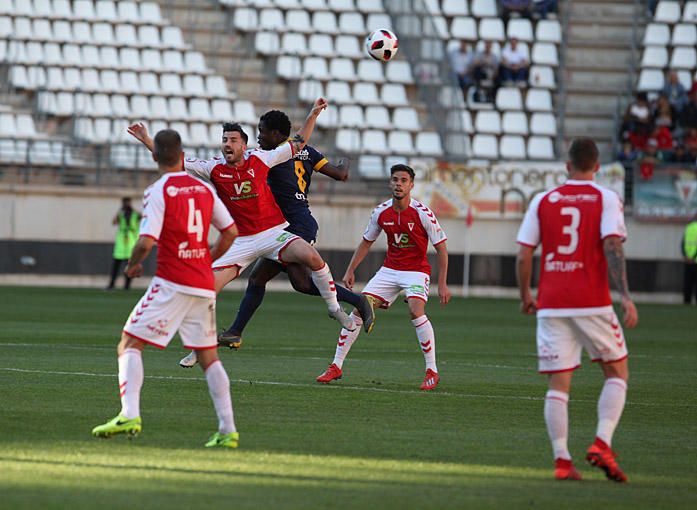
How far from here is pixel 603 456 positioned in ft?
25.4

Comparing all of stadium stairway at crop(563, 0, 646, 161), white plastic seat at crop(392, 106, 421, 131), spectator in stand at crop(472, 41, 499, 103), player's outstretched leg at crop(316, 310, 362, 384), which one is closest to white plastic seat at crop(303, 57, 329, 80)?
white plastic seat at crop(392, 106, 421, 131)

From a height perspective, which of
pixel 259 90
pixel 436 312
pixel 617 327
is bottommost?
pixel 436 312

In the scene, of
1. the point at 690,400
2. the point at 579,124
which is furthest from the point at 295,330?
the point at 579,124

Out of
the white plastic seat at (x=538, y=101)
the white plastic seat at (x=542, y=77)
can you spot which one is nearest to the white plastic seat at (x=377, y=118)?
the white plastic seat at (x=538, y=101)

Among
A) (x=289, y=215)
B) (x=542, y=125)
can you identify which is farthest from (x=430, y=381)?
(x=542, y=125)

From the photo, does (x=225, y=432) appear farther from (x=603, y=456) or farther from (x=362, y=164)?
(x=362, y=164)

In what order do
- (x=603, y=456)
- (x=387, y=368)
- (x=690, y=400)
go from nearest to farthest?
1. (x=603, y=456)
2. (x=690, y=400)
3. (x=387, y=368)

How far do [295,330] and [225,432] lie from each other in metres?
11.3

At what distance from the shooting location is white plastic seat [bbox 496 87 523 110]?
114 feet

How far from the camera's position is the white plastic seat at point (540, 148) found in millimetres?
34062

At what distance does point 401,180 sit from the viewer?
1298 cm

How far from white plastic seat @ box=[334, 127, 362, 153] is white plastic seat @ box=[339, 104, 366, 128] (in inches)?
25.9

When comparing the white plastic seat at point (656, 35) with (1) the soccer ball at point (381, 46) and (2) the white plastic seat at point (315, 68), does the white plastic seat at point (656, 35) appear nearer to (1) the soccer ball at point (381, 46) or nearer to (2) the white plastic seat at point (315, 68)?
(2) the white plastic seat at point (315, 68)

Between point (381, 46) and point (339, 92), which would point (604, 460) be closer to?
point (381, 46)
